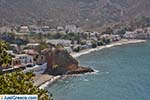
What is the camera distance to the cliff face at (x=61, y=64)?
2709 inches

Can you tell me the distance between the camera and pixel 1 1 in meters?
168

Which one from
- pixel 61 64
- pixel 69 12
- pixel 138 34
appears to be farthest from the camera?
pixel 69 12

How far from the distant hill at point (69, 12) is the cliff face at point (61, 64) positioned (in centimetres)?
8175

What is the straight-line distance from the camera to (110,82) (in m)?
61.6

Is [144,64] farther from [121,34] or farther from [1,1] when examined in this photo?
[1,1]

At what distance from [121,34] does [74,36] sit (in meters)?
35.2

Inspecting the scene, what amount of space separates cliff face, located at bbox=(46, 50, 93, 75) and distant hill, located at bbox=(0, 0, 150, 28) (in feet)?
268

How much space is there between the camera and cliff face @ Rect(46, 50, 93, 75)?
68.8 m

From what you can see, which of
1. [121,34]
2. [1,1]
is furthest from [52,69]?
[1,1]

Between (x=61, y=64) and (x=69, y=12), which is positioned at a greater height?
(x=69, y=12)

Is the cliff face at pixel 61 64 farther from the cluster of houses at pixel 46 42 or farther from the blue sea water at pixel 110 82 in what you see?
the blue sea water at pixel 110 82

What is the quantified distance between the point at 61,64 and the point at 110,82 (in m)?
10.8

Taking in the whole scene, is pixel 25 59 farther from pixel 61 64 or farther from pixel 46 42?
pixel 46 42

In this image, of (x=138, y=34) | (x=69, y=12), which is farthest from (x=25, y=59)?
(x=69, y=12)
